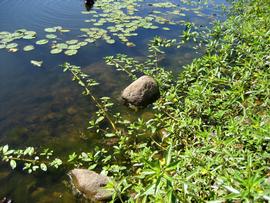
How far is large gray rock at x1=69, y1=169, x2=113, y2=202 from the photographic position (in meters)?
4.23

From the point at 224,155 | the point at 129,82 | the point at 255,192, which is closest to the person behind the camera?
the point at 255,192

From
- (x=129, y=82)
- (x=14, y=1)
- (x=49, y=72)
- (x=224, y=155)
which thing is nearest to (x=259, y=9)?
(x=129, y=82)

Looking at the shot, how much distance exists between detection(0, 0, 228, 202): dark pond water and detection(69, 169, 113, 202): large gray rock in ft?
0.67

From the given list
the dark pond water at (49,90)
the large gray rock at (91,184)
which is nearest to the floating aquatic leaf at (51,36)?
the dark pond water at (49,90)

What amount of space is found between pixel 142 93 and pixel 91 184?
95.8 inches

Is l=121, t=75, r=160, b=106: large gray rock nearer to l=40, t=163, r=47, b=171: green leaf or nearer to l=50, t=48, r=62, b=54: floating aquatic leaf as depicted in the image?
l=40, t=163, r=47, b=171: green leaf

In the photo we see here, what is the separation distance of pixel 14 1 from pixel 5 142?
25.7ft

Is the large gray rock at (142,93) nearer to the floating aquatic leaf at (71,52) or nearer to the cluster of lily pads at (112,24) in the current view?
the floating aquatic leaf at (71,52)

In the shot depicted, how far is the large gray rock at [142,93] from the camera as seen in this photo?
6.11 m

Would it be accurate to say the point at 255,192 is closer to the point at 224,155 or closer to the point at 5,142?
the point at 224,155

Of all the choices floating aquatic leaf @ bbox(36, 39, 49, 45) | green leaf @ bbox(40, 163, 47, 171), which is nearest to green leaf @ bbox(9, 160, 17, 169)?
green leaf @ bbox(40, 163, 47, 171)

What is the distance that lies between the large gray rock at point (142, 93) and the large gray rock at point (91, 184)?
2.13 m

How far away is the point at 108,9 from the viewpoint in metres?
10.9

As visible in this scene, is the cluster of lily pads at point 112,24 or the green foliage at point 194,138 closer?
the green foliage at point 194,138
